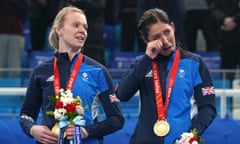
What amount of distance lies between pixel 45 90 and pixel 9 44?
516 centimetres

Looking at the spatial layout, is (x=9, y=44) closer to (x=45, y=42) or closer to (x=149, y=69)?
(x=45, y=42)

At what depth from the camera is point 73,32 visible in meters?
5.30

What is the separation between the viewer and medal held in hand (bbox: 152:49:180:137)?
4.95 metres

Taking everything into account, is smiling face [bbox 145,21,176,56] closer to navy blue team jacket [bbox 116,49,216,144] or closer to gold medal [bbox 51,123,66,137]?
navy blue team jacket [bbox 116,49,216,144]

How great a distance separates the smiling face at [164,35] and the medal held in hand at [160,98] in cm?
9

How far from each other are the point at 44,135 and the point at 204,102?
3.61 feet

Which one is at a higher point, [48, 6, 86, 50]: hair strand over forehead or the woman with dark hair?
[48, 6, 86, 50]: hair strand over forehead

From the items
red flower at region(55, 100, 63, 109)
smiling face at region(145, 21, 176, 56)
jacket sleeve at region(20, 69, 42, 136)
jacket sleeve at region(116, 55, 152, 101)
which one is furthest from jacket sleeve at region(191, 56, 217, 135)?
jacket sleeve at region(20, 69, 42, 136)

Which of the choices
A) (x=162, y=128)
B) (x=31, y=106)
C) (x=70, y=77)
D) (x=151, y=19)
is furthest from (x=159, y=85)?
(x=31, y=106)

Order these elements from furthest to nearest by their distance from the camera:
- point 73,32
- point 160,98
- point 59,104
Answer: point 73,32 → point 160,98 → point 59,104

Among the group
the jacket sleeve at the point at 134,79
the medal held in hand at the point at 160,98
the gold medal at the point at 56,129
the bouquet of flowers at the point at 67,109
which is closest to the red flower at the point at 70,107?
the bouquet of flowers at the point at 67,109

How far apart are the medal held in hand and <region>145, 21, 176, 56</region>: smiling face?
0.09 metres

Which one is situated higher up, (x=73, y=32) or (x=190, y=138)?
(x=73, y=32)

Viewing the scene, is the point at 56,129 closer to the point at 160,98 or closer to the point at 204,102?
the point at 160,98
